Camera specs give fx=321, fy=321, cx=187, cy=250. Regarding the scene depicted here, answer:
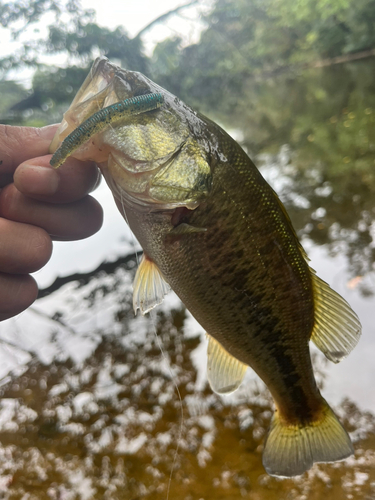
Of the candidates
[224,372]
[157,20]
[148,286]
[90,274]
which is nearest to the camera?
[148,286]

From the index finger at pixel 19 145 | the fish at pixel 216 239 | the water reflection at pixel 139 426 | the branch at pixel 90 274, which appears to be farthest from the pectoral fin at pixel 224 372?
the branch at pixel 90 274

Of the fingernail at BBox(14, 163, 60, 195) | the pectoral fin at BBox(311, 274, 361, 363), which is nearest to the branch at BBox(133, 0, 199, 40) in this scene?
the fingernail at BBox(14, 163, 60, 195)

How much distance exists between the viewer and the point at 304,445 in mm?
1433

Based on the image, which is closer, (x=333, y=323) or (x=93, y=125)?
(x=93, y=125)

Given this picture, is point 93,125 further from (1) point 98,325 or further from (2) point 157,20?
(2) point 157,20

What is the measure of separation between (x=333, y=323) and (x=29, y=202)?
1.33m

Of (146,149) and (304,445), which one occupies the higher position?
(146,149)

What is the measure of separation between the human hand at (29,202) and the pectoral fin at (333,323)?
103cm

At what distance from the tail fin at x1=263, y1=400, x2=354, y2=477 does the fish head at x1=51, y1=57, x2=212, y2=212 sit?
44.7 inches

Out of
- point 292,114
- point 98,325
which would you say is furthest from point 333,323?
point 292,114

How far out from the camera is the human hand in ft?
3.74

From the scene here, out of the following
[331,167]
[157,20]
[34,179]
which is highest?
[331,167]

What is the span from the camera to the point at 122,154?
111 cm

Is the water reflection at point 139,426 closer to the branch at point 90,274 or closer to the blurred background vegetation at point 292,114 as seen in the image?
the branch at point 90,274
